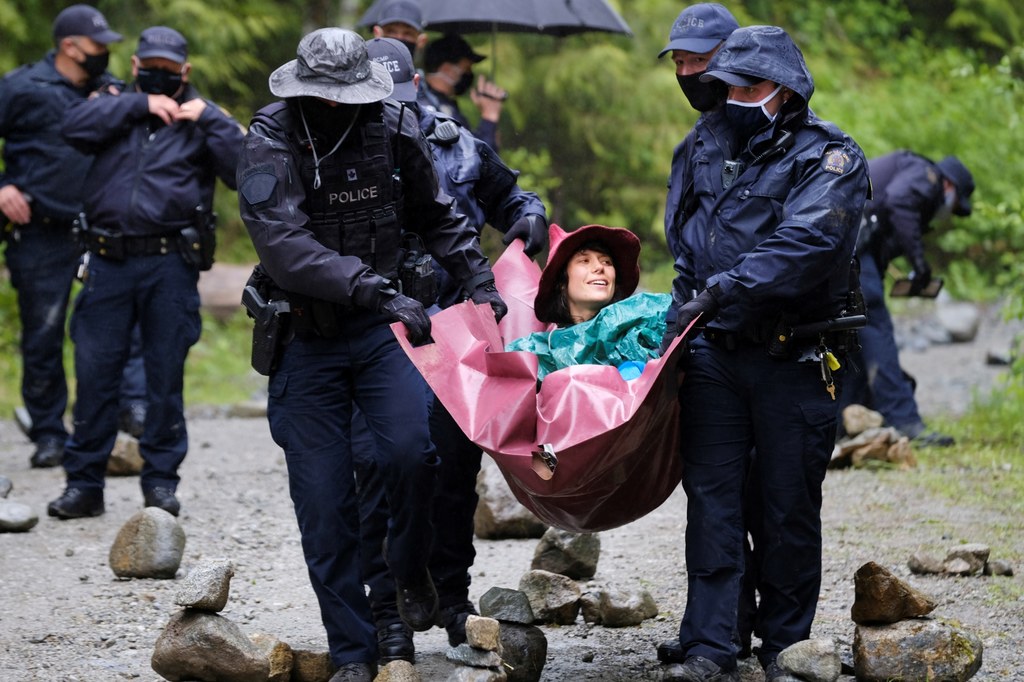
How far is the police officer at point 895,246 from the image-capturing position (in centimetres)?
944

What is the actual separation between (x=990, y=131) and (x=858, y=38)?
5.33 metres

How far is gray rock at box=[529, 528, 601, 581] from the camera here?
620cm

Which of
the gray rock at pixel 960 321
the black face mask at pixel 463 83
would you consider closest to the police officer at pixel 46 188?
the black face mask at pixel 463 83

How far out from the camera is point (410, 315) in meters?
4.58

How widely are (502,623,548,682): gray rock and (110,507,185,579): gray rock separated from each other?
2.13m

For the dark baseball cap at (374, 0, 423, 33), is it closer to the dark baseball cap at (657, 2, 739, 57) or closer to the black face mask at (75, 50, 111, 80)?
the black face mask at (75, 50, 111, 80)

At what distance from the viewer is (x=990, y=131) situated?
18766mm

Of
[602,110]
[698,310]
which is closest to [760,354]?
[698,310]

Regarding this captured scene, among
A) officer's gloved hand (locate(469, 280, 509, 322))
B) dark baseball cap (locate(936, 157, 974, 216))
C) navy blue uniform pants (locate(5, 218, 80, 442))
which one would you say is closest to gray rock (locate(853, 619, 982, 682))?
officer's gloved hand (locate(469, 280, 509, 322))

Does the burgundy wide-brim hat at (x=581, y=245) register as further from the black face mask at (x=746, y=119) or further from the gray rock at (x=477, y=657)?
the gray rock at (x=477, y=657)

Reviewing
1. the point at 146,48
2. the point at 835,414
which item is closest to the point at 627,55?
the point at 146,48

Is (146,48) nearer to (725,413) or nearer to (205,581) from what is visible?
(205,581)

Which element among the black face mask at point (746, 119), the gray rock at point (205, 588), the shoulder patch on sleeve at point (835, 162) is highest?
the black face mask at point (746, 119)

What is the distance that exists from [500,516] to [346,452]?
2.55m
